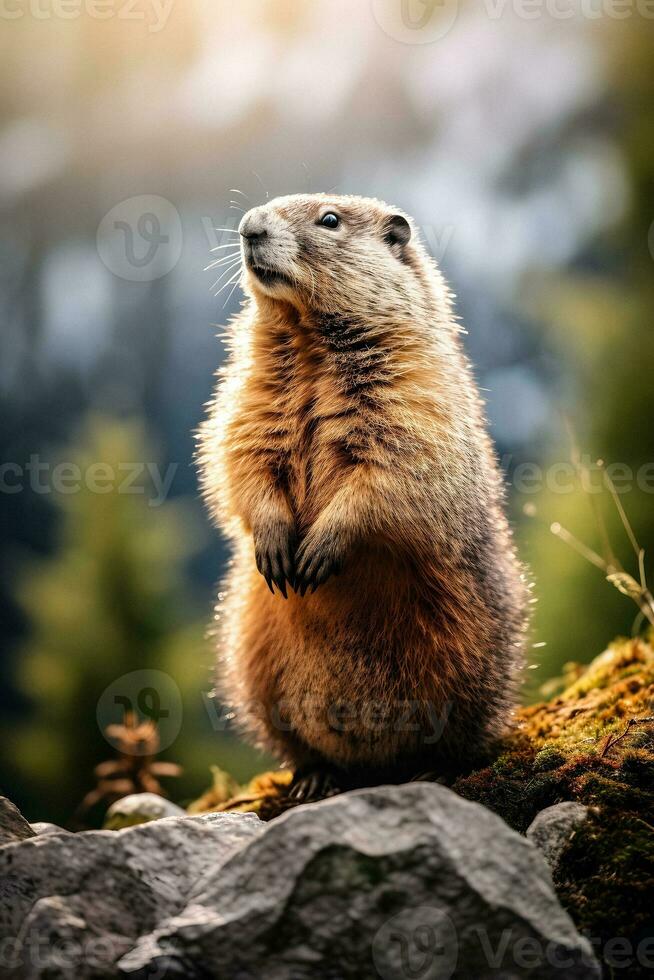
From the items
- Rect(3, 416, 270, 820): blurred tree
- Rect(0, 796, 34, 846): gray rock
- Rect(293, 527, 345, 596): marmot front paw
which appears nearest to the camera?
Rect(0, 796, 34, 846): gray rock

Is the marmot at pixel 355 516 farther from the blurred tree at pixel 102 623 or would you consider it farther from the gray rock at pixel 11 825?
the blurred tree at pixel 102 623

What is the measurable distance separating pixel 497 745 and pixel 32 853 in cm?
205

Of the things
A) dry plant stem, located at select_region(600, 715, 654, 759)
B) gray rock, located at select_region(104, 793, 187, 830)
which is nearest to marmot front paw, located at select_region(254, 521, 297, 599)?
dry plant stem, located at select_region(600, 715, 654, 759)

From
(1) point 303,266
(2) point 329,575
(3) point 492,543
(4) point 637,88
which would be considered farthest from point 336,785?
(4) point 637,88

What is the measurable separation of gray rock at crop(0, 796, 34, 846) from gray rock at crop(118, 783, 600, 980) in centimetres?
72

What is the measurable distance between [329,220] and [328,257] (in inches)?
Answer: 9.3

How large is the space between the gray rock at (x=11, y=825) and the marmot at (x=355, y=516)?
45.5 inches

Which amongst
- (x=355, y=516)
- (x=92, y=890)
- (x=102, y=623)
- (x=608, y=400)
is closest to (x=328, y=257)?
(x=355, y=516)

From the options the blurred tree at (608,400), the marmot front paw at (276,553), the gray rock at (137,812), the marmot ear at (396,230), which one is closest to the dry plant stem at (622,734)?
the marmot front paw at (276,553)

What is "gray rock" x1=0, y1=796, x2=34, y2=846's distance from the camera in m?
2.52

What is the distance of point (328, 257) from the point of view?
368cm

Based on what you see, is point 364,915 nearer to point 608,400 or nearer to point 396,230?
point 396,230

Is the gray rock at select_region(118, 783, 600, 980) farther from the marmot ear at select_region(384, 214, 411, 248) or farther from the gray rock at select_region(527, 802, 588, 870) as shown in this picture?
the marmot ear at select_region(384, 214, 411, 248)

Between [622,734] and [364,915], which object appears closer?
[364,915]
